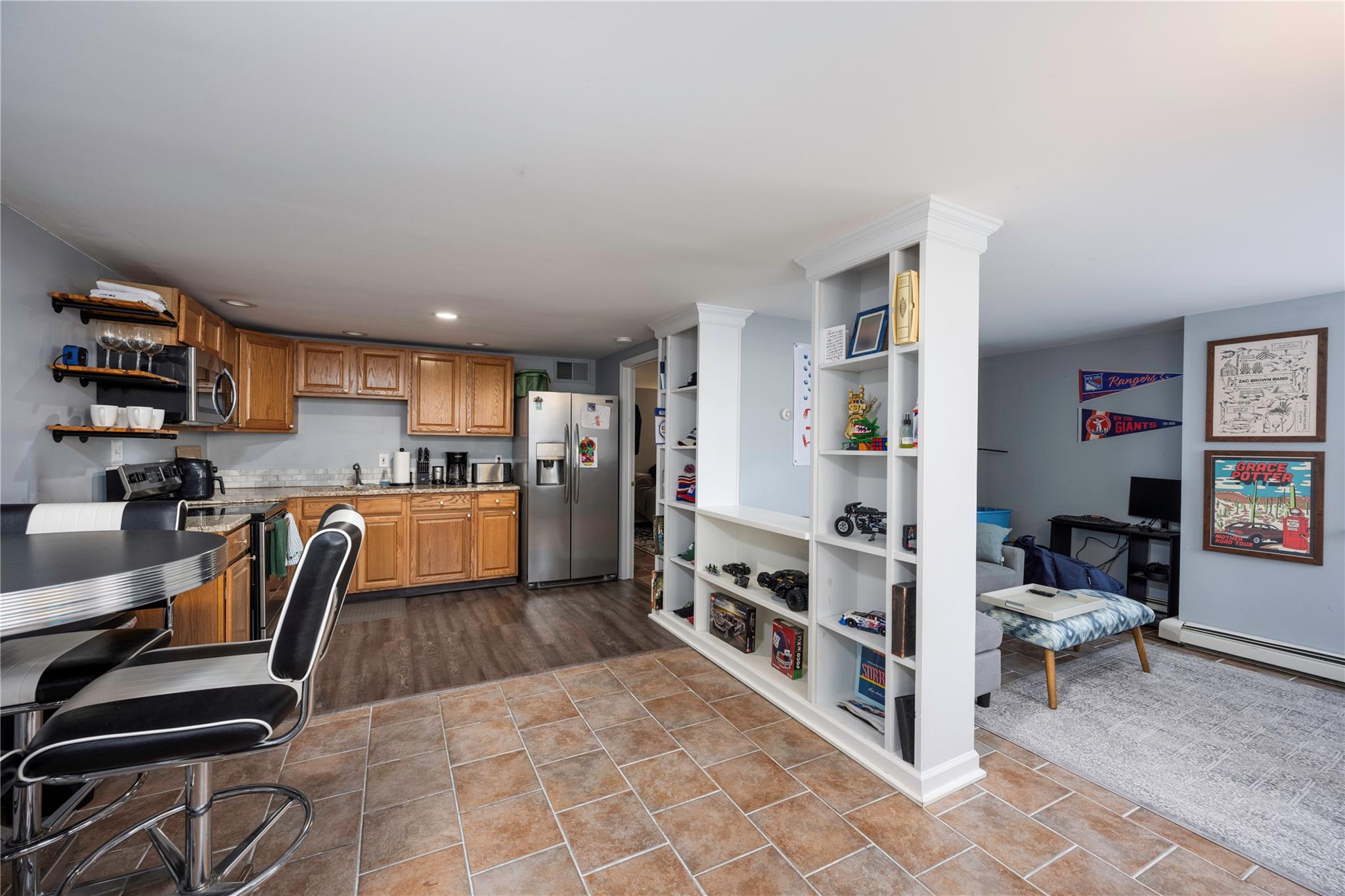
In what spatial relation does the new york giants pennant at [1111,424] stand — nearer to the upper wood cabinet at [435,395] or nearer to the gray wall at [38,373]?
the upper wood cabinet at [435,395]

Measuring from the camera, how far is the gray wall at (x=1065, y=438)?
14.7ft

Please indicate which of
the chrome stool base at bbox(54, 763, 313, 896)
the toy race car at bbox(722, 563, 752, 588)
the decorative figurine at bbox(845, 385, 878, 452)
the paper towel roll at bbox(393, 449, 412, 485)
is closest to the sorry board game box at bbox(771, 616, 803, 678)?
the toy race car at bbox(722, 563, 752, 588)

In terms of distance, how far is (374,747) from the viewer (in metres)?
2.44

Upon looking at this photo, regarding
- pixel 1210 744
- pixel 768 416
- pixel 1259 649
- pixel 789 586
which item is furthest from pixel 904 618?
pixel 1259 649

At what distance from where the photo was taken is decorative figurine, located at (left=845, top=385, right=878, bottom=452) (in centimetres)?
261

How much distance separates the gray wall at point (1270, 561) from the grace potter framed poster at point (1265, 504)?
0.13 feet

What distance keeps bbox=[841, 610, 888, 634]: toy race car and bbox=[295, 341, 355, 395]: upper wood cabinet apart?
4431 millimetres

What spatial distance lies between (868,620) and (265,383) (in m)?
4.67

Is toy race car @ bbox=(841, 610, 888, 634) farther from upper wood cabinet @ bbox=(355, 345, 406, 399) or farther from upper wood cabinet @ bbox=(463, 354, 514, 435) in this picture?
upper wood cabinet @ bbox=(355, 345, 406, 399)

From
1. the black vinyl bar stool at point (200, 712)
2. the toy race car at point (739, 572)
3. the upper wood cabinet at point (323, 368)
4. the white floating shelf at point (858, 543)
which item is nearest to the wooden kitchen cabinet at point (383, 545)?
the upper wood cabinet at point (323, 368)

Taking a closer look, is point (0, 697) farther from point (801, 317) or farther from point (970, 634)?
point (801, 317)

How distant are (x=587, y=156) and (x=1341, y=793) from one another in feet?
12.2

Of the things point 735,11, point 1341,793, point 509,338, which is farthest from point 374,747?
point 1341,793

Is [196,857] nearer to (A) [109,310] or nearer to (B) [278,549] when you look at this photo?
(A) [109,310]
